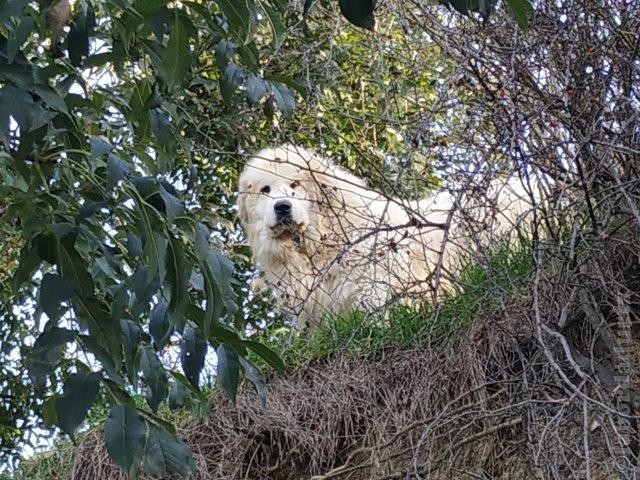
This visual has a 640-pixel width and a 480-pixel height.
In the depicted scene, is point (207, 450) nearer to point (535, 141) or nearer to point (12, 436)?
point (535, 141)

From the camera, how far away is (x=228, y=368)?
2.92 m

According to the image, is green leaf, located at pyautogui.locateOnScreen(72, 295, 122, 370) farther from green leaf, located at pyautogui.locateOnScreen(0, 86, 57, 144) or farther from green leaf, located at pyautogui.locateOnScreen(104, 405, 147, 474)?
green leaf, located at pyautogui.locateOnScreen(0, 86, 57, 144)

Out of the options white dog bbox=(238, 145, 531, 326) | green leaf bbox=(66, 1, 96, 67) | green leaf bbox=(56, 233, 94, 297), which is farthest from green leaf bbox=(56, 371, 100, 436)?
white dog bbox=(238, 145, 531, 326)

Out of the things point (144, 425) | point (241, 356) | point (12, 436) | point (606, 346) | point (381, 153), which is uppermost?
point (381, 153)

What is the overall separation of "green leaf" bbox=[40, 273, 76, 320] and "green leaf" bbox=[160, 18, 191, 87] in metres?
0.72

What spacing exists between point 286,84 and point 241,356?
676 millimetres

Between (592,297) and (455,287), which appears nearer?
(592,297)

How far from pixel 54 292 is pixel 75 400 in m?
0.30

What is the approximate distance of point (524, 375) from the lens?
443 cm

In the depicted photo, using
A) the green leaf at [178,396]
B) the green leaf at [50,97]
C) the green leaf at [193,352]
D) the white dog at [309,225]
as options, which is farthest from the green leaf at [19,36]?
the white dog at [309,225]

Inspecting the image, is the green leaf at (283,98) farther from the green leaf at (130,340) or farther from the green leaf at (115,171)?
the green leaf at (130,340)

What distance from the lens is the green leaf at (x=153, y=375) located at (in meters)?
3.04

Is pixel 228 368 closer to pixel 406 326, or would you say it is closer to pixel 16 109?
pixel 16 109

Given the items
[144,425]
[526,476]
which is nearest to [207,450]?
[526,476]
